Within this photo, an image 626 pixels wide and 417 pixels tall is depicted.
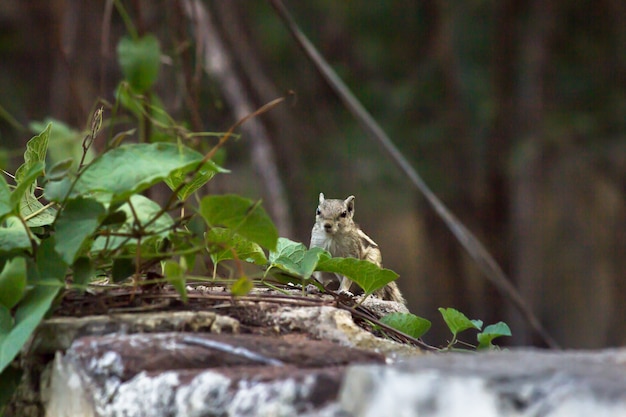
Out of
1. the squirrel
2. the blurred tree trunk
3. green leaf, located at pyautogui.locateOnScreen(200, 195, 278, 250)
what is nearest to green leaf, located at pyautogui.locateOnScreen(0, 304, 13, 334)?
green leaf, located at pyautogui.locateOnScreen(200, 195, 278, 250)

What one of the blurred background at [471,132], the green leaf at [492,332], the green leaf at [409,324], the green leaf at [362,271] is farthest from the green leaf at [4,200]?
the blurred background at [471,132]

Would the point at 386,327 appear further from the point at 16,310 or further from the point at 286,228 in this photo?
the point at 286,228

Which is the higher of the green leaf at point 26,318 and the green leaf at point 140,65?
the green leaf at point 140,65

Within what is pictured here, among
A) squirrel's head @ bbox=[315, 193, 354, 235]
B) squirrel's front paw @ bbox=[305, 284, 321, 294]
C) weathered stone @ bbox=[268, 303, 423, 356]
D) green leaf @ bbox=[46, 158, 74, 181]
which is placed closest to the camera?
green leaf @ bbox=[46, 158, 74, 181]

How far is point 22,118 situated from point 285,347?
427 inches

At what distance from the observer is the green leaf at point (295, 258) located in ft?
6.80

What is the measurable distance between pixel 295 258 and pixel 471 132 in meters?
8.95

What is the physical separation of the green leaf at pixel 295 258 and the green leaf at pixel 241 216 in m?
0.30

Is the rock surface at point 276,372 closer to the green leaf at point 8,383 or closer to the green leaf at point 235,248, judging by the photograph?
the green leaf at point 8,383

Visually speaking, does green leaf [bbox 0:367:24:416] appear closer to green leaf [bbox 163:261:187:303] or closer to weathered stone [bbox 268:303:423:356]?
green leaf [bbox 163:261:187:303]

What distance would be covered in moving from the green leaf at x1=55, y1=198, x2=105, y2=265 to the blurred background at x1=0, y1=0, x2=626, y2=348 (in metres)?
7.50

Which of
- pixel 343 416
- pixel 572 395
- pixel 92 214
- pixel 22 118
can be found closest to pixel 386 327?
pixel 92 214

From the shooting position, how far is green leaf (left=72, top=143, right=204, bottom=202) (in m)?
1.65

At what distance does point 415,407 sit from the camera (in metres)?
1.06
